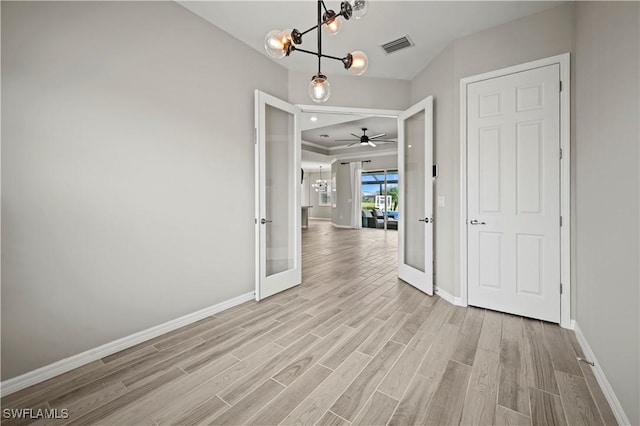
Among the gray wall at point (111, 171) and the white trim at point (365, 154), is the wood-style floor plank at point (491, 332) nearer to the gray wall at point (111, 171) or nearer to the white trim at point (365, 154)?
the gray wall at point (111, 171)

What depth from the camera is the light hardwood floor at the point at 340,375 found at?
1484 mm

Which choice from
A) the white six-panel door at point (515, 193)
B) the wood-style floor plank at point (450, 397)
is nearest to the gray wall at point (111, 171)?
Result: the wood-style floor plank at point (450, 397)

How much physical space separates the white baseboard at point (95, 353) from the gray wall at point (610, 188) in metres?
3.04

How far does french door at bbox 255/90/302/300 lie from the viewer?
3.08 metres

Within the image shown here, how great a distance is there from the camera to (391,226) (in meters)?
10.6

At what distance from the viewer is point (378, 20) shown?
8.77 ft

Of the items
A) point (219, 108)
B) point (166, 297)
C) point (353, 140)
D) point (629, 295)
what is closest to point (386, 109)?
point (219, 108)

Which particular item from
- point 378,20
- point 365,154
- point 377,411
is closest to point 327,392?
point 377,411

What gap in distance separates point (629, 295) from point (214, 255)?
3.07m

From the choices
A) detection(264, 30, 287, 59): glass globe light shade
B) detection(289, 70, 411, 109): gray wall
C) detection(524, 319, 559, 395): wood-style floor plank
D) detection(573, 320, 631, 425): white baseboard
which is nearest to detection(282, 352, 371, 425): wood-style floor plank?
detection(524, 319, 559, 395): wood-style floor plank

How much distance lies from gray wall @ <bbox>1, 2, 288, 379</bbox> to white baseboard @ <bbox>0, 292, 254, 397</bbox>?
0.15ft

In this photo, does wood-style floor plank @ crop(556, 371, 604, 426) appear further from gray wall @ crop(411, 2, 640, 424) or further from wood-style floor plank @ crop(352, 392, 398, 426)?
wood-style floor plank @ crop(352, 392, 398, 426)

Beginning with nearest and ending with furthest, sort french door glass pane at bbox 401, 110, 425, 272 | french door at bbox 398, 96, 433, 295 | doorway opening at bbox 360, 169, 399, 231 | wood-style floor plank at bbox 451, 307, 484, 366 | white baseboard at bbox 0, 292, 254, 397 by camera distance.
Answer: white baseboard at bbox 0, 292, 254, 397
wood-style floor plank at bbox 451, 307, 484, 366
french door at bbox 398, 96, 433, 295
french door glass pane at bbox 401, 110, 425, 272
doorway opening at bbox 360, 169, 399, 231

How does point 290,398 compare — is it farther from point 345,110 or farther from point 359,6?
point 345,110
